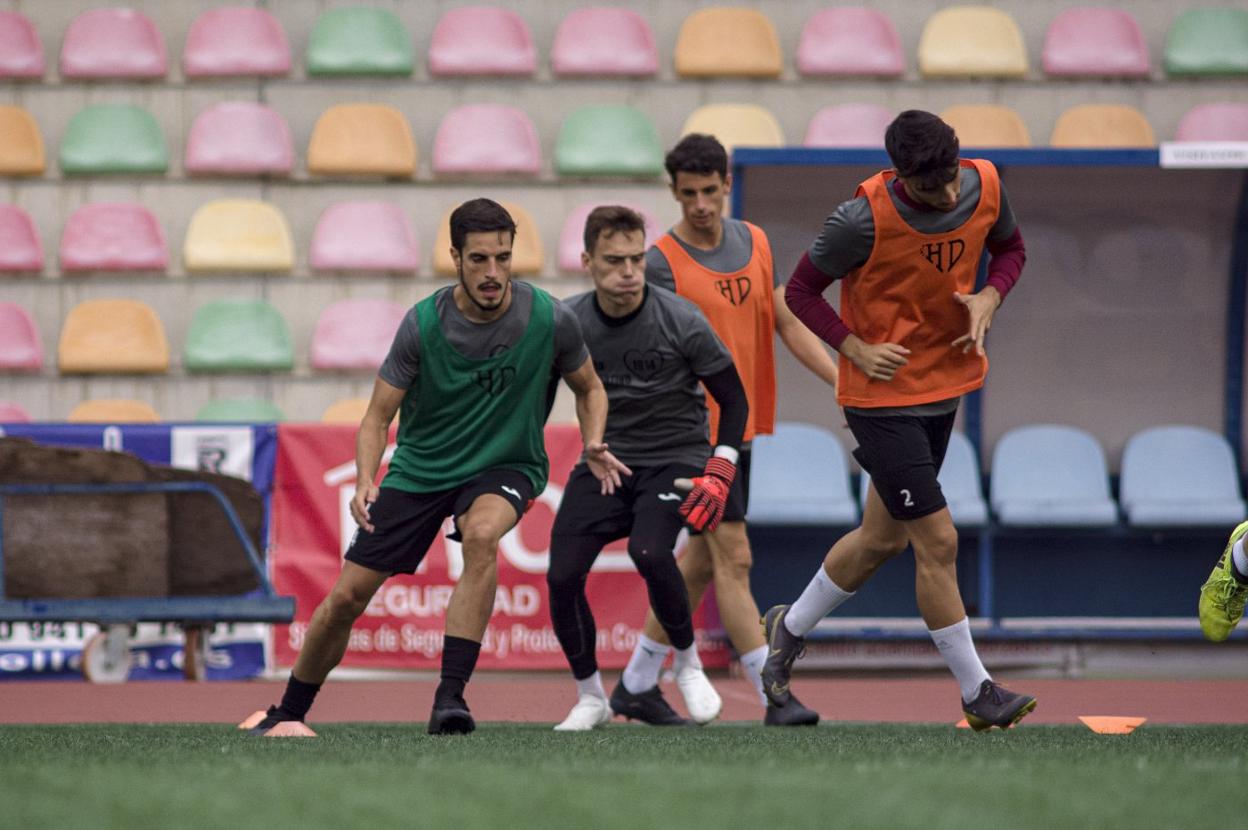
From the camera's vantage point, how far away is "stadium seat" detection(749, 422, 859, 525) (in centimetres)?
966

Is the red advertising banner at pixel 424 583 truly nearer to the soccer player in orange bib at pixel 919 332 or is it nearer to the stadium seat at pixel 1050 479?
the stadium seat at pixel 1050 479

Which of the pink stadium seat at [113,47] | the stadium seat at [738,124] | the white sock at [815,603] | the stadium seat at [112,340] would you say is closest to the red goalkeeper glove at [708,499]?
the white sock at [815,603]

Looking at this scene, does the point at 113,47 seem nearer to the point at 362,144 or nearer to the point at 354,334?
the point at 362,144

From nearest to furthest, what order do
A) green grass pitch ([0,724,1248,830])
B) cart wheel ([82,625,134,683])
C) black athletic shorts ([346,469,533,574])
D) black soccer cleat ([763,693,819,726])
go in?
green grass pitch ([0,724,1248,830]), black athletic shorts ([346,469,533,574]), black soccer cleat ([763,693,819,726]), cart wheel ([82,625,134,683])

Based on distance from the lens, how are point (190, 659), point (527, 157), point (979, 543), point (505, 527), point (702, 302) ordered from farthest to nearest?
point (527, 157) < point (979, 543) < point (190, 659) < point (702, 302) < point (505, 527)

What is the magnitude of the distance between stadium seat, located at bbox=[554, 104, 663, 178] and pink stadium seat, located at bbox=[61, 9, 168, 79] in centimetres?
326

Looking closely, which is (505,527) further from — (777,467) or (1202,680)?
(1202,680)

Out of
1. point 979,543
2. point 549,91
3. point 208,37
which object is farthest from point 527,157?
point 979,543

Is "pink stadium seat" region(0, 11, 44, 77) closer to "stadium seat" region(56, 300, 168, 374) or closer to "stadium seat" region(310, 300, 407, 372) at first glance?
"stadium seat" region(56, 300, 168, 374)

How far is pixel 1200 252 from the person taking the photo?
10141mm

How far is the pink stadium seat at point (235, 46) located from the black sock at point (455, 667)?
8.43 m

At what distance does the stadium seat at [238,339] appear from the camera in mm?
11953

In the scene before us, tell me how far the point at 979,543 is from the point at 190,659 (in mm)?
4435

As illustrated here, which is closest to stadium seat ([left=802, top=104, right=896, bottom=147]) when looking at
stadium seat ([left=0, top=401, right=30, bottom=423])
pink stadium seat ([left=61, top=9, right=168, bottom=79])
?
pink stadium seat ([left=61, top=9, right=168, bottom=79])
